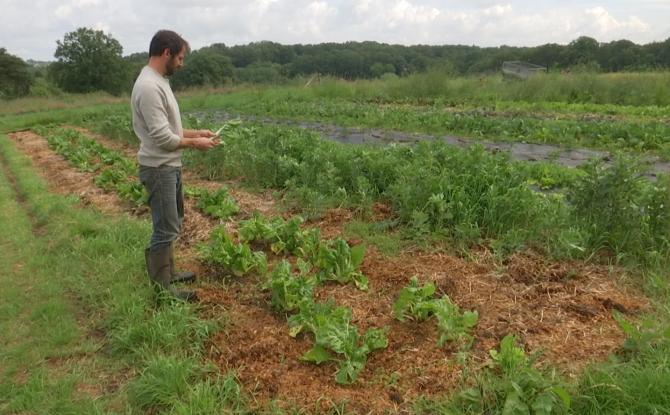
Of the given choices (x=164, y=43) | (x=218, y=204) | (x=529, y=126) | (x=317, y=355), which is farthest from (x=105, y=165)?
(x=529, y=126)

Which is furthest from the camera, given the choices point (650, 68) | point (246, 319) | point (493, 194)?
point (650, 68)

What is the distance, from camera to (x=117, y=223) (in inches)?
236

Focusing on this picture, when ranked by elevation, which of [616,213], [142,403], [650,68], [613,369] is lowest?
[142,403]

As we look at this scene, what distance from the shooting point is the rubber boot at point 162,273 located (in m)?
3.87

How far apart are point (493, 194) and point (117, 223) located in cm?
449

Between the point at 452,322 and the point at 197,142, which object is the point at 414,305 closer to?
the point at 452,322

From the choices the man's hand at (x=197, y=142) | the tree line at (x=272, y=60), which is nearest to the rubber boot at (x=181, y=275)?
the man's hand at (x=197, y=142)

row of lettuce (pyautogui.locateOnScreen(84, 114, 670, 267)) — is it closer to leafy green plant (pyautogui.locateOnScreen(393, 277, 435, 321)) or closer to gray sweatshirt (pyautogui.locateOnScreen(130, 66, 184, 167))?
leafy green plant (pyautogui.locateOnScreen(393, 277, 435, 321))

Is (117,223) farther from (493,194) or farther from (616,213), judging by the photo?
(616,213)

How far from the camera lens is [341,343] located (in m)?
2.99

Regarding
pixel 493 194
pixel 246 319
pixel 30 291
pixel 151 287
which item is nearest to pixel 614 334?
pixel 493 194

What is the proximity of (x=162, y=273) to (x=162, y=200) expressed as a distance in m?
0.63

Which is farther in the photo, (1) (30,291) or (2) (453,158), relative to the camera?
(2) (453,158)

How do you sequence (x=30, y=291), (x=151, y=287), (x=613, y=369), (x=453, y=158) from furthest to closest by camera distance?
(x=453, y=158) < (x=30, y=291) < (x=151, y=287) < (x=613, y=369)
